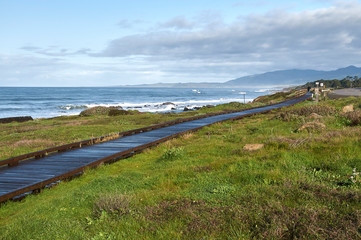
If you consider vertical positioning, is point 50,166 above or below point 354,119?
below

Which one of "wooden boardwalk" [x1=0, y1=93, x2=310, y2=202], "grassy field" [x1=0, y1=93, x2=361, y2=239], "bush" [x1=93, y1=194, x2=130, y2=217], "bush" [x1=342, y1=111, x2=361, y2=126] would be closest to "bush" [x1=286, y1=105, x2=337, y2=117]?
"bush" [x1=342, y1=111, x2=361, y2=126]

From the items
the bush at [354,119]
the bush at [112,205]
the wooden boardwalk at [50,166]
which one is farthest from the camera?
the bush at [354,119]

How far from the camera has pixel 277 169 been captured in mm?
7930

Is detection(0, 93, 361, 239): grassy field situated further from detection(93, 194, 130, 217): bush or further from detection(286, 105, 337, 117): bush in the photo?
detection(286, 105, 337, 117): bush

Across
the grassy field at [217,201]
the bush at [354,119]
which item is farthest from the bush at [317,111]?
the grassy field at [217,201]

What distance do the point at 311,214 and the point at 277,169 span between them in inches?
118

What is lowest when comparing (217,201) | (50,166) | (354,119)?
(50,166)

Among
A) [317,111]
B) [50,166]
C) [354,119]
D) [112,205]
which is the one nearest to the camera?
[112,205]

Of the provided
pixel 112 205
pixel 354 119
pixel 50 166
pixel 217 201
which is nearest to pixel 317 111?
pixel 354 119

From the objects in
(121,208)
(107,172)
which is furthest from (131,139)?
(121,208)

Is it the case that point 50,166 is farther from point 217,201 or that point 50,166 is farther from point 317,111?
point 317,111

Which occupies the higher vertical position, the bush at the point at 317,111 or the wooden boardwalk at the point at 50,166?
the bush at the point at 317,111

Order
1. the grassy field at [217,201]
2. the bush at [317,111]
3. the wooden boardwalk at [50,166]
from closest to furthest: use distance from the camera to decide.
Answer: the grassy field at [217,201] < the wooden boardwalk at [50,166] < the bush at [317,111]

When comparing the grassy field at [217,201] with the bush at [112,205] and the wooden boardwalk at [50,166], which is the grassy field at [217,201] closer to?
the bush at [112,205]
